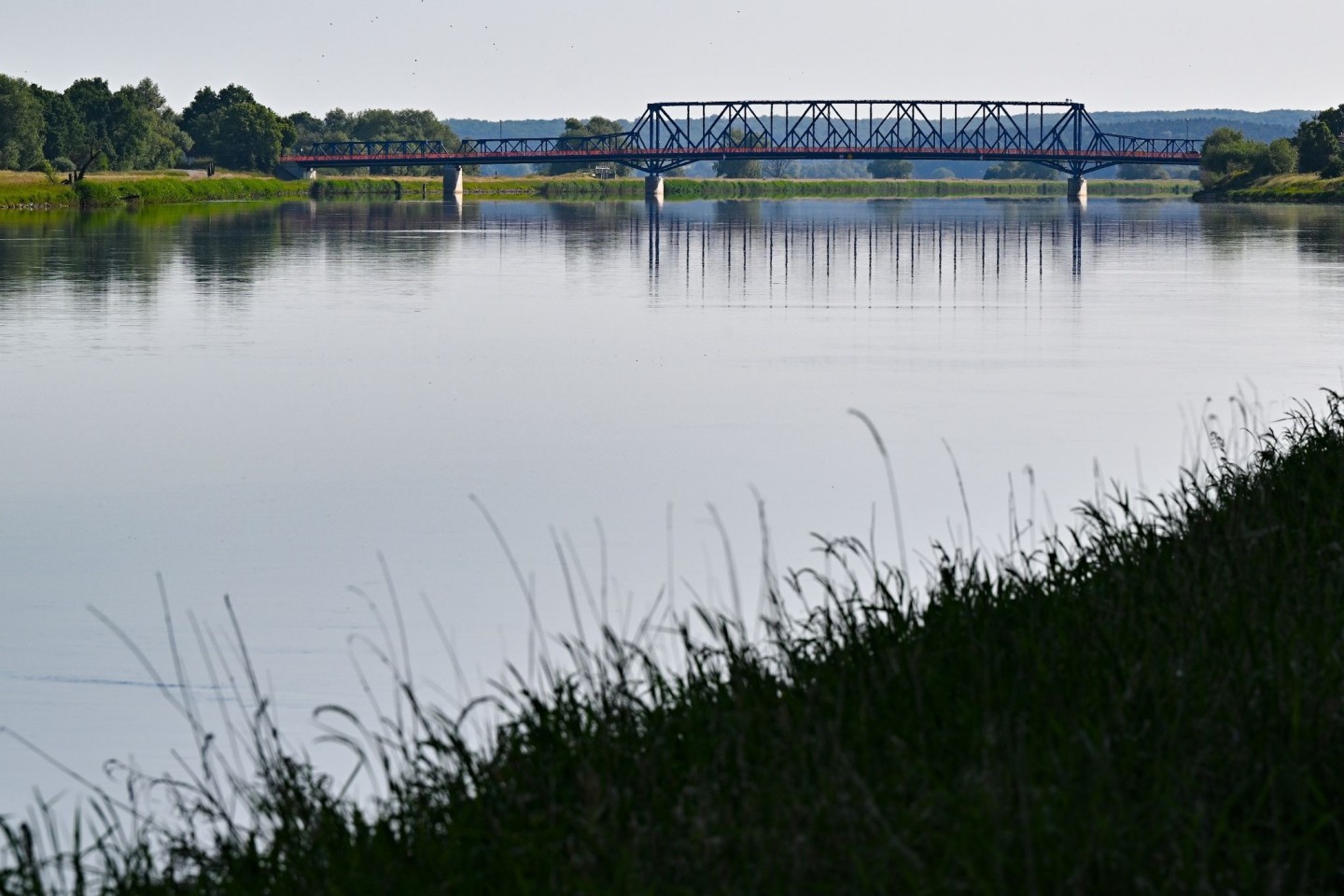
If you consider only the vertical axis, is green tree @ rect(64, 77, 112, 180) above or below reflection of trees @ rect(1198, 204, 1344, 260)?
above

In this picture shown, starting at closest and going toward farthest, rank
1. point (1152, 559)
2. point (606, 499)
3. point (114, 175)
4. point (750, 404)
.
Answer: point (1152, 559), point (606, 499), point (750, 404), point (114, 175)

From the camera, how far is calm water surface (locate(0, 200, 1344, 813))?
10.9 meters

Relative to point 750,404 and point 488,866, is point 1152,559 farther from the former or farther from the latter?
point 750,404

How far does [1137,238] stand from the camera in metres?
69.4

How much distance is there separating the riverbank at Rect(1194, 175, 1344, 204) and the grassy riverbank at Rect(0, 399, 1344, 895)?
130110 mm

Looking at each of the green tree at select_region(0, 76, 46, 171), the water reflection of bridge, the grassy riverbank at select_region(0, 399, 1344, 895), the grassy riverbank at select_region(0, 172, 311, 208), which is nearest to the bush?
the water reflection of bridge

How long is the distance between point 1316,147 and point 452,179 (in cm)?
8863

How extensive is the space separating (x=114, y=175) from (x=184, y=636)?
458 ft

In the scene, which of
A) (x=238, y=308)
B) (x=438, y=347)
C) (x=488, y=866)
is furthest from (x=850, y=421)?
(x=238, y=308)

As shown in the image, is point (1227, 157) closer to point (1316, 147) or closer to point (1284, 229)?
point (1316, 147)

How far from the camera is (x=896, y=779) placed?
638 centimetres

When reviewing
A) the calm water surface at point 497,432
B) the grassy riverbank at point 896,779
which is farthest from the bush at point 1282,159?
the grassy riverbank at point 896,779

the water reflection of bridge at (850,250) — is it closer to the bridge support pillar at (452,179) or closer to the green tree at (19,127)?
the green tree at (19,127)

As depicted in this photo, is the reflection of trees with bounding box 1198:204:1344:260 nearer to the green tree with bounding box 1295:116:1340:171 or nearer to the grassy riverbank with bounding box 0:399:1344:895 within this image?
the grassy riverbank with bounding box 0:399:1344:895
